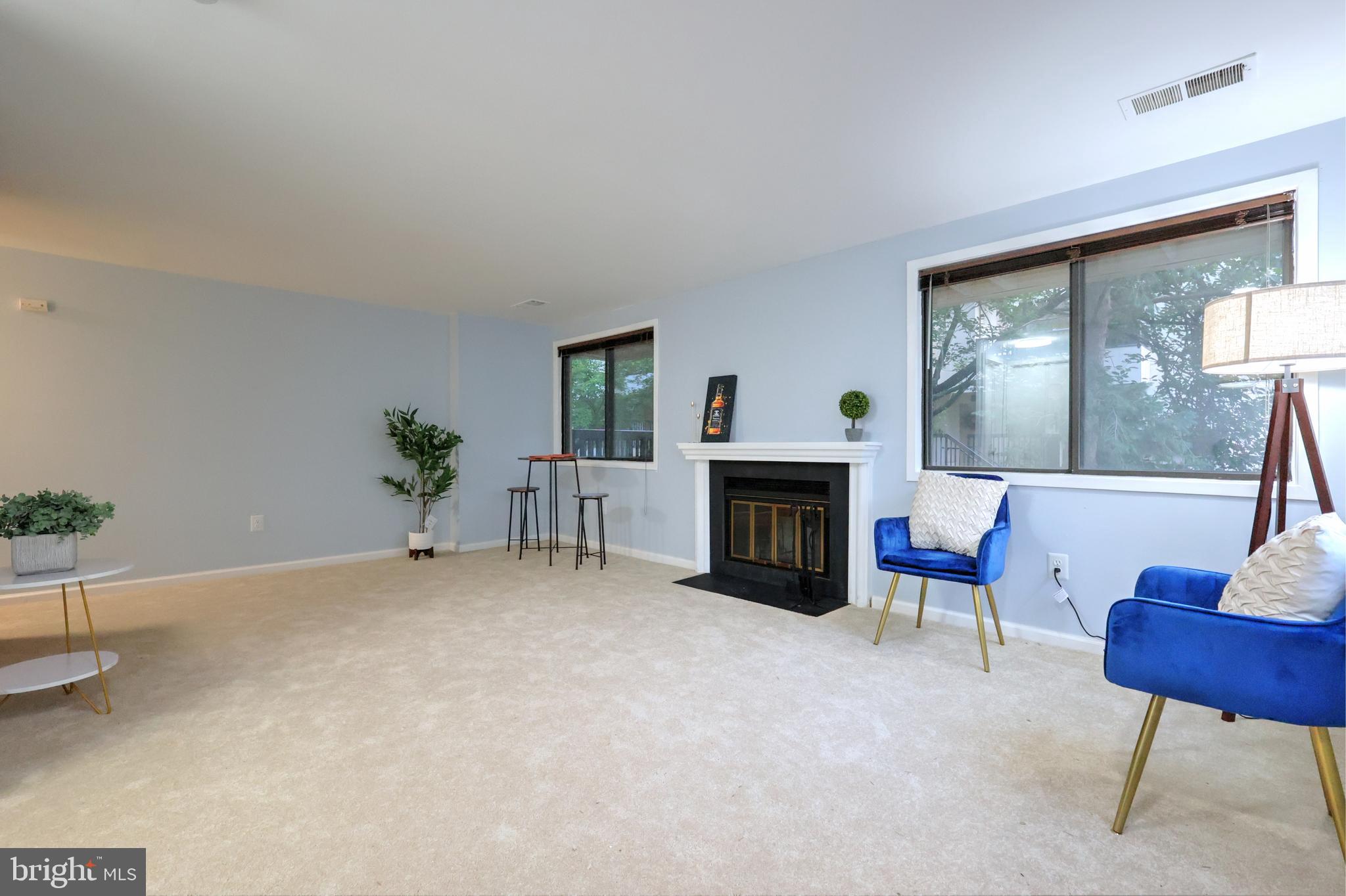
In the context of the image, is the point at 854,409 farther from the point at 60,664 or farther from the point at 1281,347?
the point at 60,664

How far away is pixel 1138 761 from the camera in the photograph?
164cm

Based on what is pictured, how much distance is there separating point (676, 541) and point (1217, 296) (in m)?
3.87

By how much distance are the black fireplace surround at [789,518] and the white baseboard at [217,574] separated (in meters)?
2.88

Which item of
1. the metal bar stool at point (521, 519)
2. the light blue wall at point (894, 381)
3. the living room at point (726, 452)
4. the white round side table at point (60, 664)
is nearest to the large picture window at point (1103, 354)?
the living room at point (726, 452)

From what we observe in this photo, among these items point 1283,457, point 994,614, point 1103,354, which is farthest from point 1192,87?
point 994,614

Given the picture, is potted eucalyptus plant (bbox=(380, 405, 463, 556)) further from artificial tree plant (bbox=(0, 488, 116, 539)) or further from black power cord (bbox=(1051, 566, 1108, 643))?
black power cord (bbox=(1051, 566, 1108, 643))

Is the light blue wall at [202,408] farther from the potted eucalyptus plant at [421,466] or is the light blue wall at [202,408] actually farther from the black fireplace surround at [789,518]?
the black fireplace surround at [789,518]

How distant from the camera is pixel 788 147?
275 cm

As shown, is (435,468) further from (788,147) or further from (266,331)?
(788,147)

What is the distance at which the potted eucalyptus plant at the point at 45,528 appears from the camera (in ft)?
7.74

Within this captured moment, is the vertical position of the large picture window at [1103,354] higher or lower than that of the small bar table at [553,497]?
higher

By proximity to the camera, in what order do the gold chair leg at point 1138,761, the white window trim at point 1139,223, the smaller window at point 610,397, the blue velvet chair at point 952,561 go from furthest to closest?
the smaller window at point 610,397, the blue velvet chair at point 952,561, the white window trim at point 1139,223, the gold chair leg at point 1138,761

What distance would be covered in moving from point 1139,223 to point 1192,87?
2.70 feet

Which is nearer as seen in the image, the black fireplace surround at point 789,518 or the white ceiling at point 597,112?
the white ceiling at point 597,112
